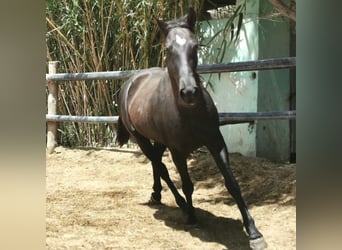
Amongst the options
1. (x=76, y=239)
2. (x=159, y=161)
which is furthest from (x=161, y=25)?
(x=76, y=239)

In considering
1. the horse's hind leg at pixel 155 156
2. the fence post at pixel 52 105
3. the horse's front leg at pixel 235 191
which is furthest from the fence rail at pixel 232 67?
the horse's front leg at pixel 235 191

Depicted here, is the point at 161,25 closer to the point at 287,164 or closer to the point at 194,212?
the point at 194,212

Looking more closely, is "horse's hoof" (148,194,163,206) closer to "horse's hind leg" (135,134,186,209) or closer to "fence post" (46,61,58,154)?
"horse's hind leg" (135,134,186,209)

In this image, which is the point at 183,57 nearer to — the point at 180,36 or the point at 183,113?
the point at 180,36

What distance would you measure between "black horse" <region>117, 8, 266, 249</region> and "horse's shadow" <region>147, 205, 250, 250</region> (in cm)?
8

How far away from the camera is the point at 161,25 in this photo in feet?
7.52

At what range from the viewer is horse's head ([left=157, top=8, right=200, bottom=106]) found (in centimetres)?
202

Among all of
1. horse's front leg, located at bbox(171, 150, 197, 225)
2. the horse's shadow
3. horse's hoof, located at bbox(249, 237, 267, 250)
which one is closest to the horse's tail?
the horse's shadow

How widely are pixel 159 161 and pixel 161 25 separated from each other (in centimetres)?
96

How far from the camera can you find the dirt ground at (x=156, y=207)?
2430 millimetres

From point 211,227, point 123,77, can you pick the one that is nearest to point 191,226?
point 211,227

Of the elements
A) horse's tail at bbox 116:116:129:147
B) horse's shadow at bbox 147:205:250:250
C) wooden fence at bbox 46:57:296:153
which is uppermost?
wooden fence at bbox 46:57:296:153

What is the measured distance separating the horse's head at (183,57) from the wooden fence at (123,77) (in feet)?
2.78
